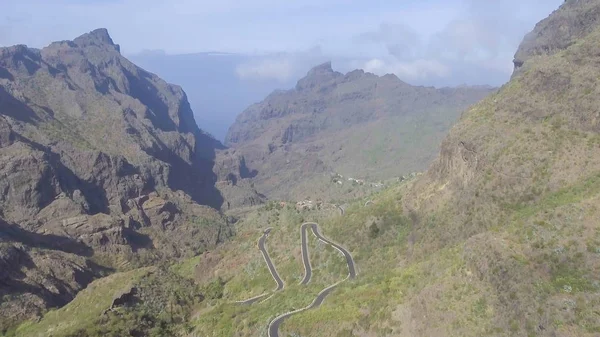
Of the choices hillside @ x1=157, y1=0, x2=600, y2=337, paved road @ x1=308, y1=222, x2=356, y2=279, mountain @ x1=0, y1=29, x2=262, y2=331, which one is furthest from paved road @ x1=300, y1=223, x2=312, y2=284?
mountain @ x1=0, y1=29, x2=262, y2=331

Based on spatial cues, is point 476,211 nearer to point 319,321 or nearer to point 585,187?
point 585,187

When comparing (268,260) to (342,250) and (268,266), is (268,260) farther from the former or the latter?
(342,250)

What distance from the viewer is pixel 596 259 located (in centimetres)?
4075

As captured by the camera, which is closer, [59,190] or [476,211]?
[476,211]

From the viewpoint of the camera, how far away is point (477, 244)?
154ft

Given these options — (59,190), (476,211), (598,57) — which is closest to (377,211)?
(476,211)

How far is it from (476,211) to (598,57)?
92.8 feet

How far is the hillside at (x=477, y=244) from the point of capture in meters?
40.7

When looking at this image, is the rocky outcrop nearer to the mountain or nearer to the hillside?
the hillside

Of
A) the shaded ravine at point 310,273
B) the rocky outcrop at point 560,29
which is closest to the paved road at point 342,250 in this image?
the shaded ravine at point 310,273

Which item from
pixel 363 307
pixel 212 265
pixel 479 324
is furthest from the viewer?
pixel 212 265

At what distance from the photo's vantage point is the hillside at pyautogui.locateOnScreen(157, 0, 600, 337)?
4066 centimetres

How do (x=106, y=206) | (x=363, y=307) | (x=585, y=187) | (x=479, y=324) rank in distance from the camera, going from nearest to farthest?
1. (x=479, y=324)
2. (x=363, y=307)
3. (x=585, y=187)
4. (x=106, y=206)

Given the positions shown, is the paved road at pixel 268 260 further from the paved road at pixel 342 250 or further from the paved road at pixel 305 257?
the paved road at pixel 342 250
